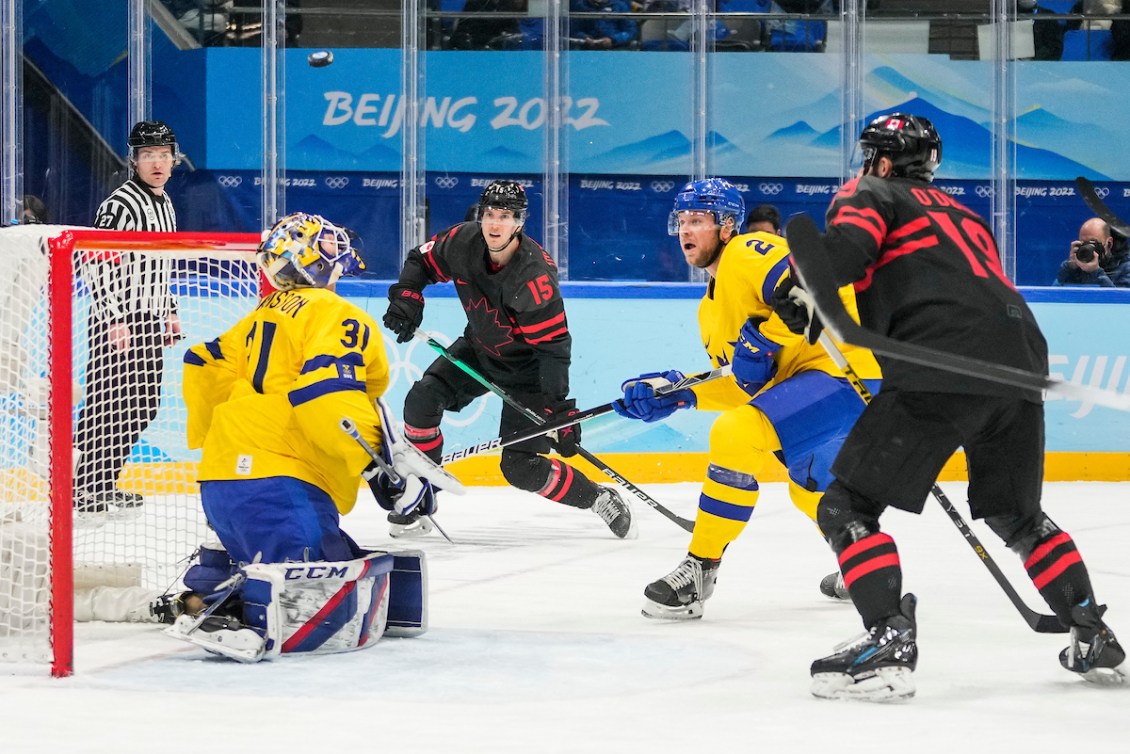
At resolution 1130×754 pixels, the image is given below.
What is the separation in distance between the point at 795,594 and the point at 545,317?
4.29 feet

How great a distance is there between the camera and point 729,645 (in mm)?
3453

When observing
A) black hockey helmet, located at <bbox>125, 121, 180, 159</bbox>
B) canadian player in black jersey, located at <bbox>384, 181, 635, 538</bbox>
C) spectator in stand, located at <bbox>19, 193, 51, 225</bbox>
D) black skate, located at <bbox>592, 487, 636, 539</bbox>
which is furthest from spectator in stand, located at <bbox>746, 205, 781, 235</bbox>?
spectator in stand, located at <bbox>19, 193, 51, 225</bbox>

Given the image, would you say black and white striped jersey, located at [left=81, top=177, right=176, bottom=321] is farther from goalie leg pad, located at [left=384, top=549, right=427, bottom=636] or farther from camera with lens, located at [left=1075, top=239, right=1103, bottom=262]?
camera with lens, located at [left=1075, top=239, right=1103, bottom=262]

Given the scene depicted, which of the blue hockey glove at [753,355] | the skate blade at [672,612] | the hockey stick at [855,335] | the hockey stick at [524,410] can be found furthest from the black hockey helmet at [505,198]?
the hockey stick at [855,335]

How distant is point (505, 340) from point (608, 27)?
2.79 metres

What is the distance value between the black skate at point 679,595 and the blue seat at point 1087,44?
482 cm

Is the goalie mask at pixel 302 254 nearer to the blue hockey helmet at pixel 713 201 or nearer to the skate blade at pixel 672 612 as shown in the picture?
the blue hockey helmet at pixel 713 201

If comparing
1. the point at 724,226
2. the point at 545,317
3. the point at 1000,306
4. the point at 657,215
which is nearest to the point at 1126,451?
the point at 657,215

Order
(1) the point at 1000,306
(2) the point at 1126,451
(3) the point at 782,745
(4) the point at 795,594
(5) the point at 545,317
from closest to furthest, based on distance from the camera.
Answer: (3) the point at 782,745 < (1) the point at 1000,306 < (4) the point at 795,594 < (5) the point at 545,317 < (2) the point at 1126,451

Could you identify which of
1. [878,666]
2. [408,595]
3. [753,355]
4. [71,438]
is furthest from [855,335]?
[71,438]

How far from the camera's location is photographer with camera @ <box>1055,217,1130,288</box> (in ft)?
22.4

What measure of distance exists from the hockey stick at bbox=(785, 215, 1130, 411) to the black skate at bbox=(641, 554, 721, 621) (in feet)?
3.84

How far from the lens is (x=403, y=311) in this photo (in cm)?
510

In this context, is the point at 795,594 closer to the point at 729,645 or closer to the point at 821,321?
the point at 729,645
